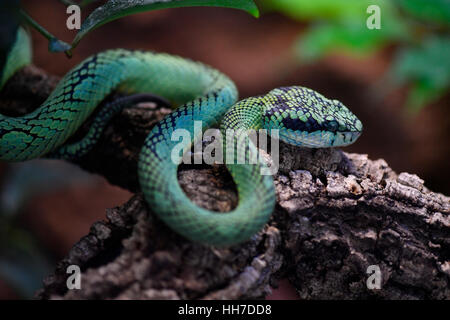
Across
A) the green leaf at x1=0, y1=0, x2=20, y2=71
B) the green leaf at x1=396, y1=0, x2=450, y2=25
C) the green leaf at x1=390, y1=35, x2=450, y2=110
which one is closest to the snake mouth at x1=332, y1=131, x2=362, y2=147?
the green leaf at x1=0, y1=0, x2=20, y2=71

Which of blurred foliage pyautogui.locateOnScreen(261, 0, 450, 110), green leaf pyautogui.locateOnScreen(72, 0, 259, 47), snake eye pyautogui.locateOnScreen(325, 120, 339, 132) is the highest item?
green leaf pyautogui.locateOnScreen(72, 0, 259, 47)

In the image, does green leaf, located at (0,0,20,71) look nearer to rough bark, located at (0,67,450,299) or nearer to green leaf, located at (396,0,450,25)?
rough bark, located at (0,67,450,299)

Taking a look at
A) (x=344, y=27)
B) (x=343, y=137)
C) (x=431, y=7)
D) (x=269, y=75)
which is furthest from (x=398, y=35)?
(x=343, y=137)

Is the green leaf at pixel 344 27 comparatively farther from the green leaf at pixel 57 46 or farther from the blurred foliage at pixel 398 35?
the green leaf at pixel 57 46

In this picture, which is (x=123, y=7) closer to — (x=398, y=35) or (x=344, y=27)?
(x=344, y=27)

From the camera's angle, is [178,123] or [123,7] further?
[178,123]

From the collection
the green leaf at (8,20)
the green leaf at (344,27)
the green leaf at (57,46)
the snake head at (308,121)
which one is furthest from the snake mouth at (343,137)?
the green leaf at (344,27)
